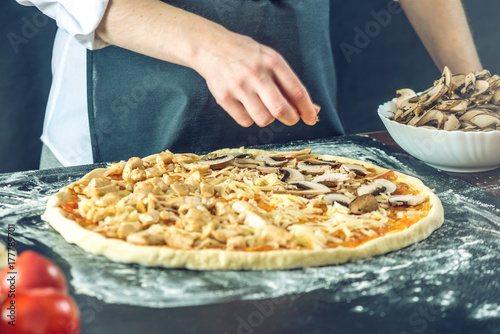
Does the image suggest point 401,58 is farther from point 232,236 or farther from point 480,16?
point 232,236

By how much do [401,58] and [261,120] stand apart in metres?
2.46

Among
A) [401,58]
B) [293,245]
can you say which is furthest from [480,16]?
[293,245]

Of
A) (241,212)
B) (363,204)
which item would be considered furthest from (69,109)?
(363,204)

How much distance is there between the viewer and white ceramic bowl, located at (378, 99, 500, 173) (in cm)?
203

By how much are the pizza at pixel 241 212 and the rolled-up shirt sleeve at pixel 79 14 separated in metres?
0.52

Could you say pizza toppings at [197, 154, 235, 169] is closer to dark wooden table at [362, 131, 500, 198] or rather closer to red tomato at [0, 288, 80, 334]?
dark wooden table at [362, 131, 500, 198]

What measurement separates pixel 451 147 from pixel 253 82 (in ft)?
2.86

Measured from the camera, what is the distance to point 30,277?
959mm

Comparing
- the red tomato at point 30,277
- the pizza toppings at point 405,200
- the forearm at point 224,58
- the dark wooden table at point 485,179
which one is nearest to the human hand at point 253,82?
the forearm at point 224,58

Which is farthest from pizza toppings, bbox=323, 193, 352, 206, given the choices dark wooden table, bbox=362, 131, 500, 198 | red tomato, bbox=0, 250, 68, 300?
red tomato, bbox=0, 250, 68, 300

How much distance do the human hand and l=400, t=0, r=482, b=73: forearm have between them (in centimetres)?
128

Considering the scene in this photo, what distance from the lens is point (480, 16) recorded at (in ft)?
13.0

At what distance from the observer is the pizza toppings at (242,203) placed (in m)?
1.52

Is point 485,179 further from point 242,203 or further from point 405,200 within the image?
point 242,203
